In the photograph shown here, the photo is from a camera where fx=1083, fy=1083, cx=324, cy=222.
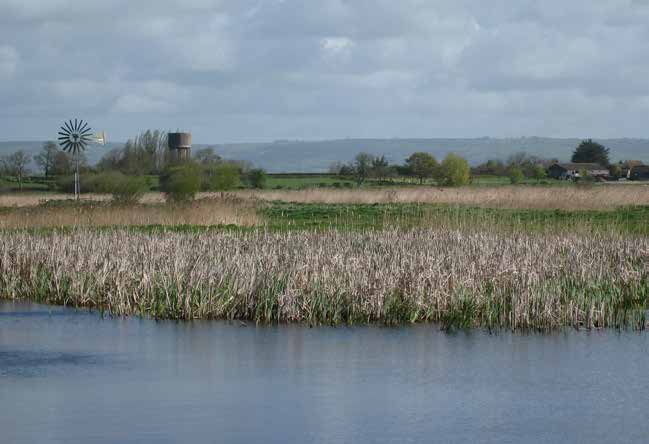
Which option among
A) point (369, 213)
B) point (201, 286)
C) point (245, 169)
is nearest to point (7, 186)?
point (245, 169)

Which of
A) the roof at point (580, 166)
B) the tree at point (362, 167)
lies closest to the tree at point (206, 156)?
the tree at point (362, 167)

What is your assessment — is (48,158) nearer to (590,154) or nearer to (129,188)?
(129,188)

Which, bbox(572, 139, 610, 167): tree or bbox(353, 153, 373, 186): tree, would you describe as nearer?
bbox(353, 153, 373, 186): tree

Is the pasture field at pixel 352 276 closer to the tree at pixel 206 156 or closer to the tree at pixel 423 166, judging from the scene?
the tree at pixel 423 166

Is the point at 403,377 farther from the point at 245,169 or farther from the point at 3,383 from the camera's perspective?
the point at 245,169

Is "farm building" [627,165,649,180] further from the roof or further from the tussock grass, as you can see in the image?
the tussock grass

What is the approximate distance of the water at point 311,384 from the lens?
10.3 meters

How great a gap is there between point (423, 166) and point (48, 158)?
29884mm

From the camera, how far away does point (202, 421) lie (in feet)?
34.6

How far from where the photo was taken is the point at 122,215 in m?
31.5

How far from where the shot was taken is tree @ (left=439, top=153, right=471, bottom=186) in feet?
227

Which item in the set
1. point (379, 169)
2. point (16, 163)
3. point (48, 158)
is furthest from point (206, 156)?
point (379, 169)

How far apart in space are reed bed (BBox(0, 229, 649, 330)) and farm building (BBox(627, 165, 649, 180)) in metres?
74.2

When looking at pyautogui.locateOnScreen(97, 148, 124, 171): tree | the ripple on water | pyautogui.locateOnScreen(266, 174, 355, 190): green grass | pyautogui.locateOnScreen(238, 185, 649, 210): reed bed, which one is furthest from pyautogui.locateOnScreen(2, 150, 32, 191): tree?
the ripple on water
